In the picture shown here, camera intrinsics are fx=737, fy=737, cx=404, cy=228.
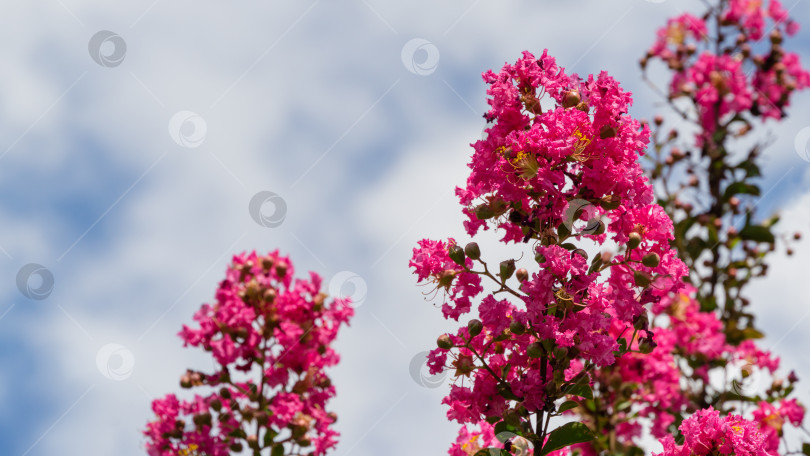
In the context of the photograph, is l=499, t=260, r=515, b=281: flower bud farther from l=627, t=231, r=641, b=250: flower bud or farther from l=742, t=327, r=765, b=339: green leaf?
l=742, t=327, r=765, b=339: green leaf

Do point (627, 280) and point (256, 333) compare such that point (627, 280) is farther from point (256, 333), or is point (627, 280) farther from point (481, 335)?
point (256, 333)

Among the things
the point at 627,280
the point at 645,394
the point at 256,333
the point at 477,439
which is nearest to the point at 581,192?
the point at 627,280

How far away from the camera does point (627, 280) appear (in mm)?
2158

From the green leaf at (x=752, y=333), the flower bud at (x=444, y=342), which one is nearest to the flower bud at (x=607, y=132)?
the flower bud at (x=444, y=342)

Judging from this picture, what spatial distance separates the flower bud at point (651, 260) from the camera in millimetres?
2096

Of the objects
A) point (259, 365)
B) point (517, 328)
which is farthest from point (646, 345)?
point (259, 365)

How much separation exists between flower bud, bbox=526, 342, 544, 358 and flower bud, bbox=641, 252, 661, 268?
0.40m

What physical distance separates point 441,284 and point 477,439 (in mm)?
587

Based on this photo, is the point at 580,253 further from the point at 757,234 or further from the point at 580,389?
the point at 757,234

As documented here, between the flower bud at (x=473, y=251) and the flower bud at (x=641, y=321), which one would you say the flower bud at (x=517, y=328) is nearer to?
the flower bud at (x=473, y=251)

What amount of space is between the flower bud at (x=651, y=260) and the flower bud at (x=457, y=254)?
20.5 inches

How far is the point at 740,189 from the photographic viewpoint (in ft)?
17.6

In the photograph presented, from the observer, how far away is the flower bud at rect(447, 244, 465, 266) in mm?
2180

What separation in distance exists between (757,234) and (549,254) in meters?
3.90
